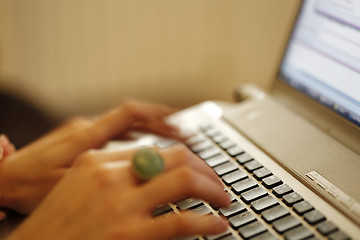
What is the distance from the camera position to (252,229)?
0.43 meters

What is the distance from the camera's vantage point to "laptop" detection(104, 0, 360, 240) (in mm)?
443

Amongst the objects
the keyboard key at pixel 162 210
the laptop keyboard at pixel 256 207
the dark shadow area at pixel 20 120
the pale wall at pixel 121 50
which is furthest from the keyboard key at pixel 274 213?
the pale wall at pixel 121 50

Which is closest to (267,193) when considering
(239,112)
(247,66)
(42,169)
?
(239,112)

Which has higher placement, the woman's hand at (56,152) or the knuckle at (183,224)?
the knuckle at (183,224)

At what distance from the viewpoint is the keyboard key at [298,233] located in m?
0.41

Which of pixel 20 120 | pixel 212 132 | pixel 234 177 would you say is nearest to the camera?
pixel 234 177

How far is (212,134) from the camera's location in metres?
0.61

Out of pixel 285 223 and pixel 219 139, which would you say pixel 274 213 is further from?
pixel 219 139

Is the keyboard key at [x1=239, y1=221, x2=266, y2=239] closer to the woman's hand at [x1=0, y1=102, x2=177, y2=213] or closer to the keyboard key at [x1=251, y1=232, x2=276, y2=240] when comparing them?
the keyboard key at [x1=251, y1=232, x2=276, y2=240]

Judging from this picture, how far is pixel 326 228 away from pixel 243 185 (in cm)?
11

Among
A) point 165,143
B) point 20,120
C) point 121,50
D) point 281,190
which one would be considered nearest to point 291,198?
point 281,190

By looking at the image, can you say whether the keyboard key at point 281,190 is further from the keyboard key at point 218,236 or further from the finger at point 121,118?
the finger at point 121,118

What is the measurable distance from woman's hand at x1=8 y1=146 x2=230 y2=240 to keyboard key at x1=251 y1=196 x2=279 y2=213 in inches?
1.3

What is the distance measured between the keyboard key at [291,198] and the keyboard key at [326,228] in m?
0.04
